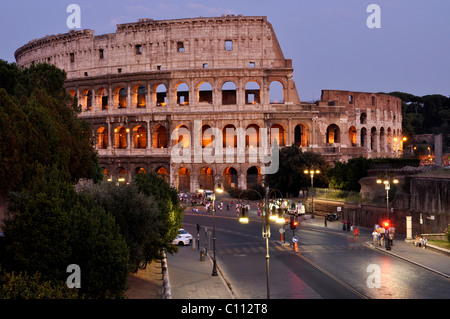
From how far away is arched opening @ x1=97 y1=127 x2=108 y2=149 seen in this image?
186ft

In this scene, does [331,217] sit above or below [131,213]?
below

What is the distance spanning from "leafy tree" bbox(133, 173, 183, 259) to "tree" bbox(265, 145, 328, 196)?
64.3ft

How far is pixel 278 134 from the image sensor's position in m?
53.7

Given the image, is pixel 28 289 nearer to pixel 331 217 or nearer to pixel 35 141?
pixel 35 141

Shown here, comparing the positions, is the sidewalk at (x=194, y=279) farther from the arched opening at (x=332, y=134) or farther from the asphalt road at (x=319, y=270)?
the arched opening at (x=332, y=134)

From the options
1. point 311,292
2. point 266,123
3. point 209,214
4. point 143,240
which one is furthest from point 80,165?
point 266,123

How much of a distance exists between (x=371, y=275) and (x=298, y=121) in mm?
34736

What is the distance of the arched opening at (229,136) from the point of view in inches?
2127

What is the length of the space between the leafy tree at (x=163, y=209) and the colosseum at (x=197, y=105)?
26.1 meters

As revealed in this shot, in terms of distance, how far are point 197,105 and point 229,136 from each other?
17.1 feet

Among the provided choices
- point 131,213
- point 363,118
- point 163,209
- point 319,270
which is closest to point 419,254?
point 319,270

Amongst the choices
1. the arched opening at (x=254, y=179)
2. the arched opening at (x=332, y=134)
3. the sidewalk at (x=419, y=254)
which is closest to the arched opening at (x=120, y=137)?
the arched opening at (x=254, y=179)

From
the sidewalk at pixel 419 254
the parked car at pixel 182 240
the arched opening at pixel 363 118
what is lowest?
the sidewalk at pixel 419 254

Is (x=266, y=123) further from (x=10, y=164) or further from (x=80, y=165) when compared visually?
(x=10, y=164)
